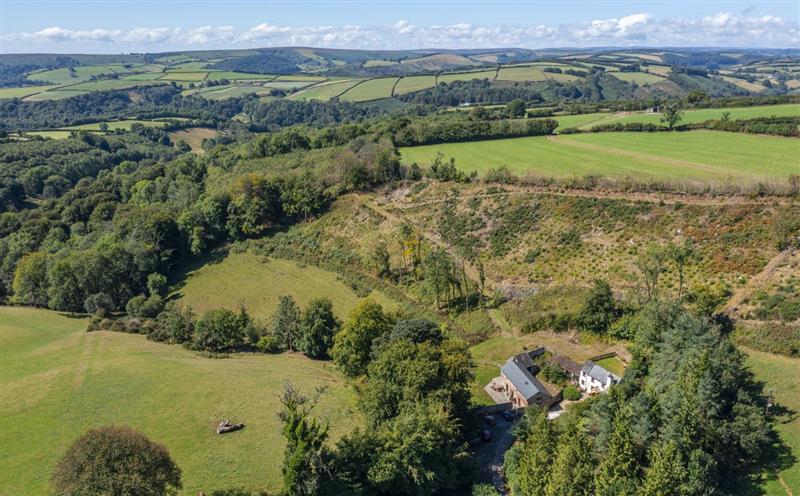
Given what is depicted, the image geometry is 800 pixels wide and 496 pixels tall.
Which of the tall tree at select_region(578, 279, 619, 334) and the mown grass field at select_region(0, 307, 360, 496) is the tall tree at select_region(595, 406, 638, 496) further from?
the tall tree at select_region(578, 279, 619, 334)

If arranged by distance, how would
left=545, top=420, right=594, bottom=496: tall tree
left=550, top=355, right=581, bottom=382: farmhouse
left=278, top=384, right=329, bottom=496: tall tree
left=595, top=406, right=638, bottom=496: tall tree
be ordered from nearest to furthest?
left=595, top=406, right=638, bottom=496: tall tree
left=545, top=420, right=594, bottom=496: tall tree
left=278, top=384, right=329, bottom=496: tall tree
left=550, top=355, right=581, bottom=382: farmhouse

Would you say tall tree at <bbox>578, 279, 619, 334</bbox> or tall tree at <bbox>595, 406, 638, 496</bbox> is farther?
tall tree at <bbox>578, 279, 619, 334</bbox>

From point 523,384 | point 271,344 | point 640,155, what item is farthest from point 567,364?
point 640,155

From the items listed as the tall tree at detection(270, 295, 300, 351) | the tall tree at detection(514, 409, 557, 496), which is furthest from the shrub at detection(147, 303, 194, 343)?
the tall tree at detection(514, 409, 557, 496)

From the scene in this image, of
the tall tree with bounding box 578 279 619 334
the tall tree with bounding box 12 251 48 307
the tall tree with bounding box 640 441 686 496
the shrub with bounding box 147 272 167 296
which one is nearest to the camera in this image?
the tall tree with bounding box 640 441 686 496

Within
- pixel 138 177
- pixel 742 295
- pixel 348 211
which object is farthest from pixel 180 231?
pixel 742 295

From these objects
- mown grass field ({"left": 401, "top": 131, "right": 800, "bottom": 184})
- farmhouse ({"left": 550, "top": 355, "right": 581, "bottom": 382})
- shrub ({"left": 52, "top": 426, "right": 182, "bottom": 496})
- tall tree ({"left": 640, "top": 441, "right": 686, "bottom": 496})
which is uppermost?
mown grass field ({"left": 401, "top": 131, "right": 800, "bottom": 184})

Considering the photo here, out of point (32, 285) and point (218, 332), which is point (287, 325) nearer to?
point (218, 332)
